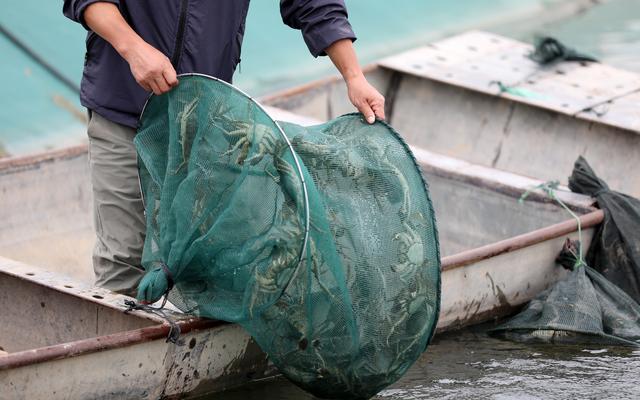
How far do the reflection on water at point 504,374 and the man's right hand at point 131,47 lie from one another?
4.45 ft

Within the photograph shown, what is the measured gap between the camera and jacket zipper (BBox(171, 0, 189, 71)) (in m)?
4.44

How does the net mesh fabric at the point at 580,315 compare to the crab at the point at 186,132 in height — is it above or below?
below

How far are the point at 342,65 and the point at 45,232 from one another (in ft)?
8.16

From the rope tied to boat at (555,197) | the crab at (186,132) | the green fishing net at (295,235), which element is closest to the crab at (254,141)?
the green fishing net at (295,235)

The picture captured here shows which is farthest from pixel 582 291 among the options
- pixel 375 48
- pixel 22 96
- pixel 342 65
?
pixel 375 48

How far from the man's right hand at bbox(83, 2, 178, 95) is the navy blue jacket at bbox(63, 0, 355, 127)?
0.42 feet

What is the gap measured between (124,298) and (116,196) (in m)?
0.37

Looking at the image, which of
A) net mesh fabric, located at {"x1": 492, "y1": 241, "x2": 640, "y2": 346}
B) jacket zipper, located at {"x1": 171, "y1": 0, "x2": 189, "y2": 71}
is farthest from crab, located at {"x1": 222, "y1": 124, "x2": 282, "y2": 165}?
net mesh fabric, located at {"x1": 492, "y1": 241, "x2": 640, "y2": 346}

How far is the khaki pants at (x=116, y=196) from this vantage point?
15.2ft

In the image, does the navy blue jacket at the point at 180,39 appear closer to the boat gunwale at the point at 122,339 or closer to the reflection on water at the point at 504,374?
the boat gunwale at the point at 122,339

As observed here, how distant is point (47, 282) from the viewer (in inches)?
193

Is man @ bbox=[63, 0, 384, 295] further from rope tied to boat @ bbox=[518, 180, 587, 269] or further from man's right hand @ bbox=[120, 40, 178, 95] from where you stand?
rope tied to boat @ bbox=[518, 180, 587, 269]

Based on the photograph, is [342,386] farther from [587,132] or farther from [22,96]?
[22,96]

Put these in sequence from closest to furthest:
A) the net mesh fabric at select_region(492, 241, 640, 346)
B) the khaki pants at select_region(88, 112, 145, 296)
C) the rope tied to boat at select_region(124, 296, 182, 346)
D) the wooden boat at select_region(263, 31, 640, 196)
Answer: the rope tied to boat at select_region(124, 296, 182, 346) < the khaki pants at select_region(88, 112, 145, 296) < the net mesh fabric at select_region(492, 241, 640, 346) < the wooden boat at select_region(263, 31, 640, 196)
